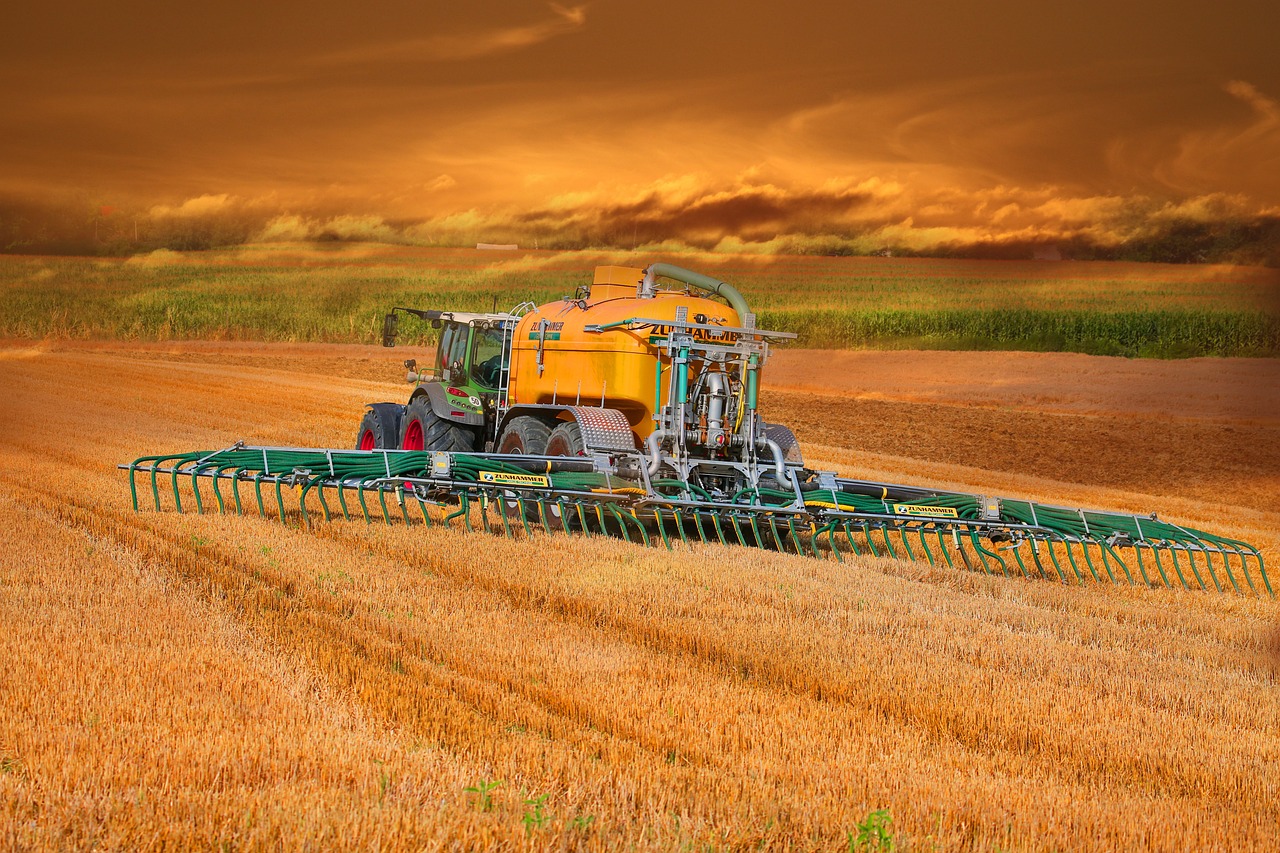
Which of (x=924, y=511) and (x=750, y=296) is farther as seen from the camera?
(x=750, y=296)

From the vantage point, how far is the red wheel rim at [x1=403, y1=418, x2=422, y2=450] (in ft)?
43.2

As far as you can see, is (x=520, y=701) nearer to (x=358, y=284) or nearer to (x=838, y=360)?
(x=838, y=360)

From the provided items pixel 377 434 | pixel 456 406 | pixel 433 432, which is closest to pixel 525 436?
pixel 456 406

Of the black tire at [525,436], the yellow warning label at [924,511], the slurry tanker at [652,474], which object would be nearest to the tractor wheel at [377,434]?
the slurry tanker at [652,474]

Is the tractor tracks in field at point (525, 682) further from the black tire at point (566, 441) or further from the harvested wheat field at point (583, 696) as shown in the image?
the black tire at point (566, 441)

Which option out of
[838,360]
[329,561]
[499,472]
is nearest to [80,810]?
[329,561]

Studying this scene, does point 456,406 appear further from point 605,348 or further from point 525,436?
point 605,348

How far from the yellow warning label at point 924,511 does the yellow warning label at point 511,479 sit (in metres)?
2.74

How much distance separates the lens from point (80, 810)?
3832 mm

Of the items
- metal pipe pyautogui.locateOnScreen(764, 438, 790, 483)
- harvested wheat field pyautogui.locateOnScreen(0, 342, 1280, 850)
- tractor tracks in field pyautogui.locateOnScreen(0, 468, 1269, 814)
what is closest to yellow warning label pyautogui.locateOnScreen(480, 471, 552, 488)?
harvested wheat field pyautogui.locateOnScreen(0, 342, 1280, 850)

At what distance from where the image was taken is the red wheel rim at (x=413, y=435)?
13.2 metres

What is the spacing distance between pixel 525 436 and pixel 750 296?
3429 centimetres

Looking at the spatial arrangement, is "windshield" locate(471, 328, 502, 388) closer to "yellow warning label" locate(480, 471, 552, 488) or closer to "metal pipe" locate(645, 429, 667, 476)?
"metal pipe" locate(645, 429, 667, 476)

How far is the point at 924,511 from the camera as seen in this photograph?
10.3m
